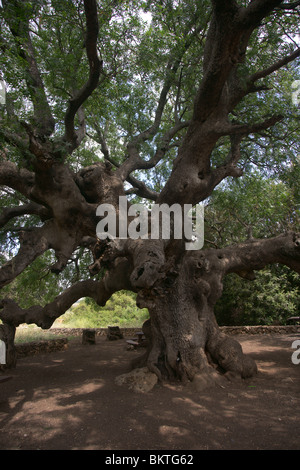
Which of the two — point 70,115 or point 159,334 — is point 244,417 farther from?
point 70,115

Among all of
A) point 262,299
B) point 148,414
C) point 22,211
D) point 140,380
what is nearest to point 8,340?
point 22,211

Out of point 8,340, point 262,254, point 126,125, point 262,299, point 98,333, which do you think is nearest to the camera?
point 262,254

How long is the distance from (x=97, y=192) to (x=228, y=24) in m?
4.18

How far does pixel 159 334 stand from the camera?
241 inches

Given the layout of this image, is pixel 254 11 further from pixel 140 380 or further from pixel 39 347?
pixel 39 347

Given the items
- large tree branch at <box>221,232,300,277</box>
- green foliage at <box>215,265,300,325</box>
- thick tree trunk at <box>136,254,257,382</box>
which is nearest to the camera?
thick tree trunk at <box>136,254,257,382</box>

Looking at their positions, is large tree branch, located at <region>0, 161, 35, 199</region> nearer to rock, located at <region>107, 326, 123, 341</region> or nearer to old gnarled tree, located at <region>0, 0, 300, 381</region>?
old gnarled tree, located at <region>0, 0, 300, 381</region>

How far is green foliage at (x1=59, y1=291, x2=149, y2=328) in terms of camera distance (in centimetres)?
1892

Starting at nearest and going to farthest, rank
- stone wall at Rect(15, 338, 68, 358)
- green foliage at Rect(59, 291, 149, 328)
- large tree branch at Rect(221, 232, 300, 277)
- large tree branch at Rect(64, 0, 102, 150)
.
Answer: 1. large tree branch at Rect(64, 0, 102, 150)
2. large tree branch at Rect(221, 232, 300, 277)
3. stone wall at Rect(15, 338, 68, 358)
4. green foliage at Rect(59, 291, 149, 328)

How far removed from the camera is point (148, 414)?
4.09 meters

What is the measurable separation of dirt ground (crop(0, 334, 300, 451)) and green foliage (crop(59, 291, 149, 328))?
40.5 ft

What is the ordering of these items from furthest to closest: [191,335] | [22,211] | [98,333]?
[98,333], [22,211], [191,335]

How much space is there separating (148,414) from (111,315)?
16279mm

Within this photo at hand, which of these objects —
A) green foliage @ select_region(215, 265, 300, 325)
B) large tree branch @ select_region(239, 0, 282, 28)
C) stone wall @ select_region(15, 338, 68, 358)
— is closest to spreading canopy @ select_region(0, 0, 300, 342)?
large tree branch @ select_region(239, 0, 282, 28)
